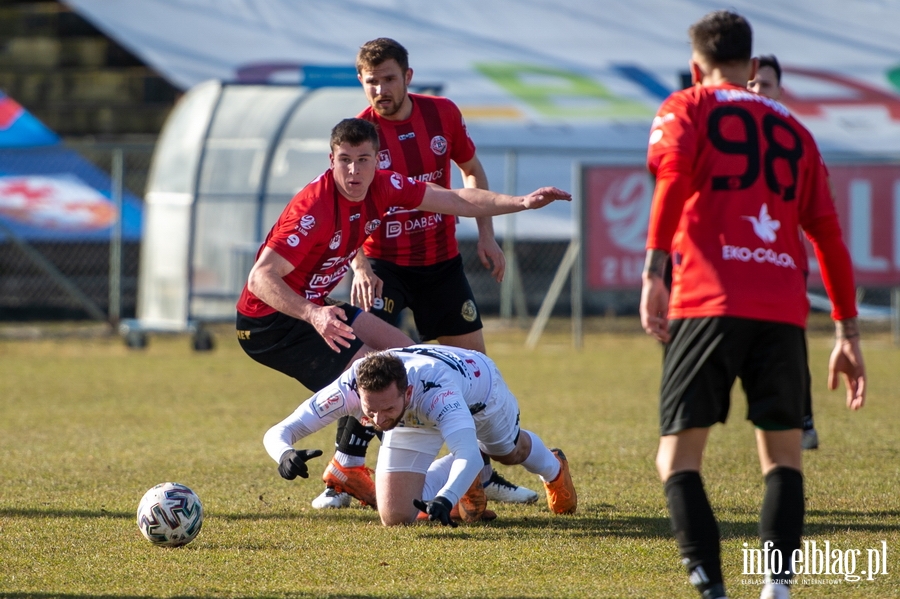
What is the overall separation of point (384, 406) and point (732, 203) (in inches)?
65.7

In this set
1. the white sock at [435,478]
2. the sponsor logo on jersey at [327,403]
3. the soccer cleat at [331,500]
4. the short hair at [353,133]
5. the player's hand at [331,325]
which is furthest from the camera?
the soccer cleat at [331,500]

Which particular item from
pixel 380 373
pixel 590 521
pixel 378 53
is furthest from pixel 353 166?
pixel 590 521

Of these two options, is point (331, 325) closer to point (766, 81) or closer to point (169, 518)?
point (169, 518)

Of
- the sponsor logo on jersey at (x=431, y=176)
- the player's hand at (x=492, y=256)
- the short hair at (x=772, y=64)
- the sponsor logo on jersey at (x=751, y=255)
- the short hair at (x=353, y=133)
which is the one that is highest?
the short hair at (x=772, y=64)

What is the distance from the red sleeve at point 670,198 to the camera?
3404mm

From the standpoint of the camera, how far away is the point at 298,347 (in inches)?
211

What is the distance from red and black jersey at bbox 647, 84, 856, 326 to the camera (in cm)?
344

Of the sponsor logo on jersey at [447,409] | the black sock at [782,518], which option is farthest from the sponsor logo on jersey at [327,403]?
the black sock at [782,518]

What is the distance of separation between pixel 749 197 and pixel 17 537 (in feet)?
10.5

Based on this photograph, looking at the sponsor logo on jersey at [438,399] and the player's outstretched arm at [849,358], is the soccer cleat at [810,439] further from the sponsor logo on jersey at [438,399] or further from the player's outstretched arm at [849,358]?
the player's outstretched arm at [849,358]

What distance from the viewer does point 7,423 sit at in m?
8.15

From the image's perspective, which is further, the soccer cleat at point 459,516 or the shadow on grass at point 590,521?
the soccer cleat at point 459,516

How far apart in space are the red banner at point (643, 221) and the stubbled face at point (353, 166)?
26.9 ft

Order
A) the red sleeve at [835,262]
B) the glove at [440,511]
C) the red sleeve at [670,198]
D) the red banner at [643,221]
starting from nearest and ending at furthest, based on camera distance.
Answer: the red sleeve at [670,198]
the red sleeve at [835,262]
the glove at [440,511]
the red banner at [643,221]
